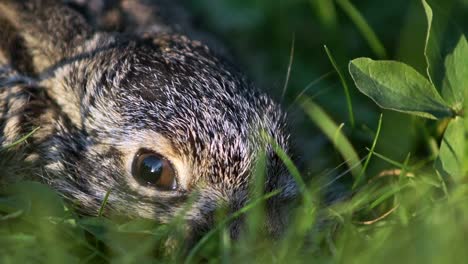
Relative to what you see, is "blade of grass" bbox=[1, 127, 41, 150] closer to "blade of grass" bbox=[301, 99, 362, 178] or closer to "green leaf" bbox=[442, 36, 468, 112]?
"blade of grass" bbox=[301, 99, 362, 178]

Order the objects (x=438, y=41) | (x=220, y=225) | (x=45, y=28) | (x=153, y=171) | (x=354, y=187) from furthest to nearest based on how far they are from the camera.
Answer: (x=45, y=28) → (x=438, y=41) → (x=354, y=187) → (x=153, y=171) → (x=220, y=225)

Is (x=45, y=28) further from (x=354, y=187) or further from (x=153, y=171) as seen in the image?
(x=354, y=187)

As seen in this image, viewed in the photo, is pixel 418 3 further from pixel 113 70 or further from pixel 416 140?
pixel 113 70

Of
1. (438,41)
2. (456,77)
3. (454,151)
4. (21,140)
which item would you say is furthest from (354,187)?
(21,140)

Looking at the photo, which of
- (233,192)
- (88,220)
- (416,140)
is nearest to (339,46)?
(416,140)

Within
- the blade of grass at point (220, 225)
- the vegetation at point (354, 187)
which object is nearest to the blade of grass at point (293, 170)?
the vegetation at point (354, 187)
